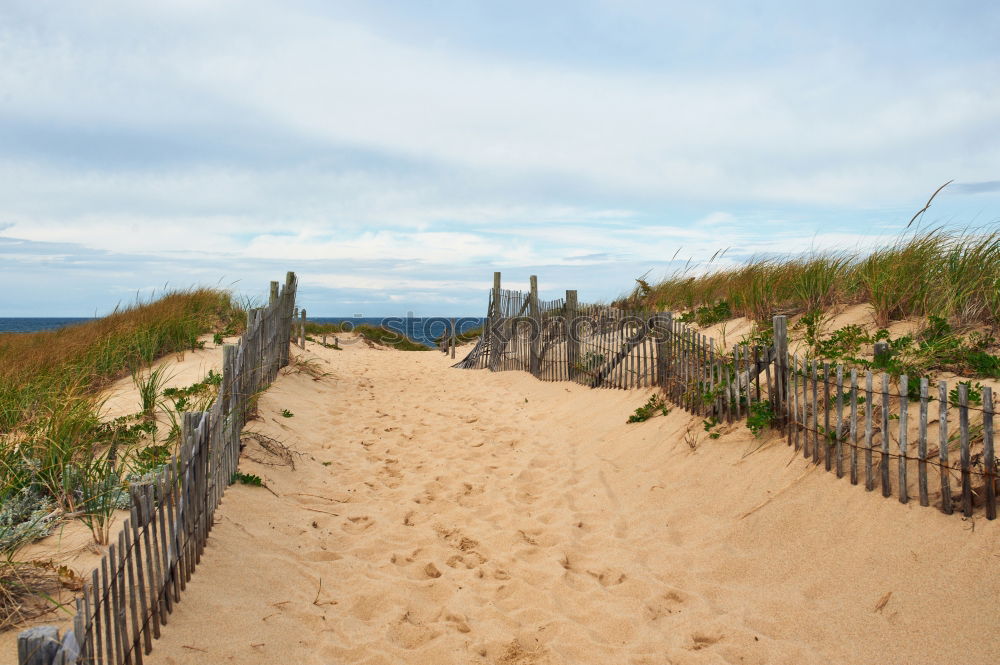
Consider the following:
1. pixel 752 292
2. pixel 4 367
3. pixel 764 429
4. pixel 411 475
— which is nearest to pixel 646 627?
pixel 764 429

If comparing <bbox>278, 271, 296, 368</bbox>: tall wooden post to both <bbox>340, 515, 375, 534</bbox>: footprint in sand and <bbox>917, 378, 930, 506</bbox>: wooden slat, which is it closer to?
<bbox>340, 515, 375, 534</bbox>: footprint in sand

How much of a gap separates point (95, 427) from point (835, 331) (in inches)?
285

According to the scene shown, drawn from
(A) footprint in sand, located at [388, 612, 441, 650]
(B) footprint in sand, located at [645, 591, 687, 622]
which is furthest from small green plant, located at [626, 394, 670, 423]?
(A) footprint in sand, located at [388, 612, 441, 650]

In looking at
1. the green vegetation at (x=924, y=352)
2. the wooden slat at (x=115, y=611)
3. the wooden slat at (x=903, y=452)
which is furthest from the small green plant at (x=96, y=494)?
the green vegetation at (x=924, y=352)

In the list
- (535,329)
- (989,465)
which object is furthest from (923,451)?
(535,329)

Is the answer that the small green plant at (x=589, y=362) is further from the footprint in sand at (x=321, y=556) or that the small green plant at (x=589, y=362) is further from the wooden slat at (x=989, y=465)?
the wooden slat at (x=989, y=465)

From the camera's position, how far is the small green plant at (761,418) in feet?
18.7

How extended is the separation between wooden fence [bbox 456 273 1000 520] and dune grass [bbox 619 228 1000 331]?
4.23ft

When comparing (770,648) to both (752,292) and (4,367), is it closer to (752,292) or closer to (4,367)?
(752,292)

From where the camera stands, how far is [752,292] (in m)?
8.92

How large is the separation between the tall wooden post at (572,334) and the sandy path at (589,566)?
385 cm

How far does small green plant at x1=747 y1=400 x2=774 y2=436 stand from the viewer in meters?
5.70

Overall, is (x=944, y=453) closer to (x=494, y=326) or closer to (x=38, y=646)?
(x=38, y=646)

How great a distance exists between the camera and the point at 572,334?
1124 centimetres
